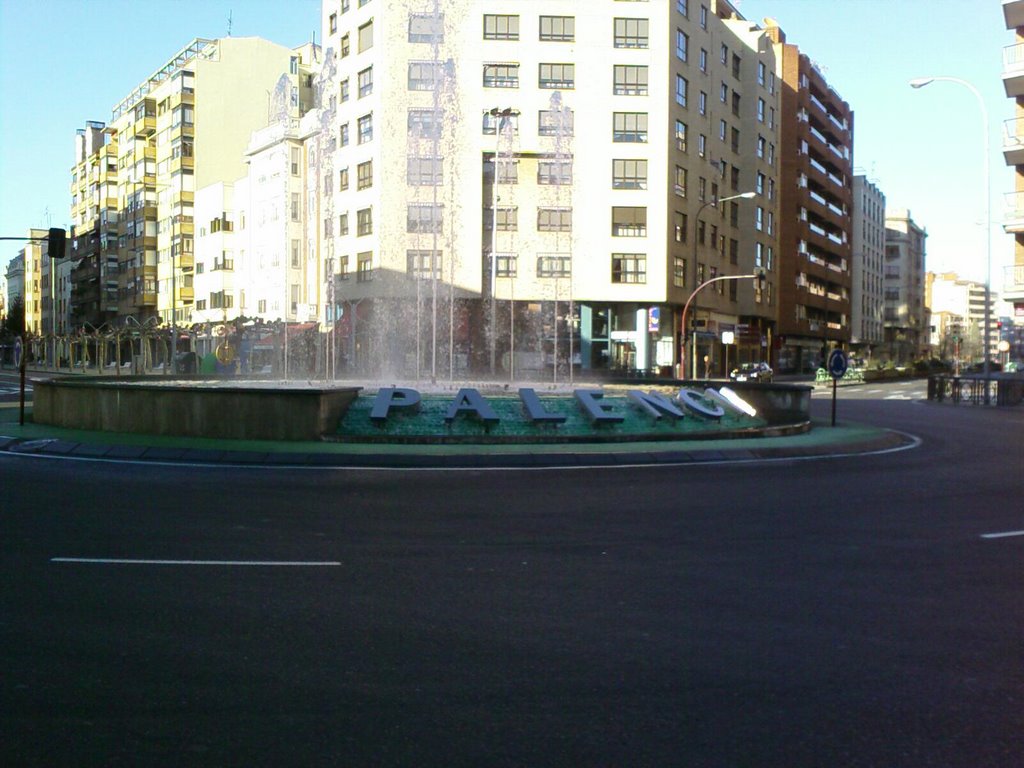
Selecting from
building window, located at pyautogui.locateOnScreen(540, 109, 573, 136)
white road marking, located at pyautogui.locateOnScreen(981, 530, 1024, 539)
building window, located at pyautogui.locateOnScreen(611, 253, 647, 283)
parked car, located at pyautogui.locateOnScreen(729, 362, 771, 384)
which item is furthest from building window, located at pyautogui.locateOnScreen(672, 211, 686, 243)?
white road marking, located at pyautogui.locateOnScreen(981, 530, 1024, 539)

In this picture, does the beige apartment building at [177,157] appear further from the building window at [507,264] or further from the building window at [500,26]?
the building window at [507,264]

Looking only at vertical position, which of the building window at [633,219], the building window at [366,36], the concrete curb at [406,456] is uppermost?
the building window at [366,36]

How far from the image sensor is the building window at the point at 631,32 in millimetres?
53812

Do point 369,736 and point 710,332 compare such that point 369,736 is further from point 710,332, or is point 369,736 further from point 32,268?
point 32,268

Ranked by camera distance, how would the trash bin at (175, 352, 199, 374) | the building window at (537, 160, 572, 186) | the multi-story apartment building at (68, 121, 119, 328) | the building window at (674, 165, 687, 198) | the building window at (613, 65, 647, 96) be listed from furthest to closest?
the multi-story apartment building at (68, 121, 119, 328) < the building window at (674, 165, 687, 198) < the building window at (613, 65, 647, 96) < the building window at (537, 160, 572, 186) < the trash bin at (175, 352, 199, 374)

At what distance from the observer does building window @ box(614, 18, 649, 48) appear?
53812 mm

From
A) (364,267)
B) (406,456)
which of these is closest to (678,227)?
(364,267)

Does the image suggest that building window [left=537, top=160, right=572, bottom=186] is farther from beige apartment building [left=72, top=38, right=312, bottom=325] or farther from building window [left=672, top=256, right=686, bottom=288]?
beige apartment building [left=72, top=38, right=312, bottom=325]

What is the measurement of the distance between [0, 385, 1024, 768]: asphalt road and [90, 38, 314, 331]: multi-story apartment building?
225ft

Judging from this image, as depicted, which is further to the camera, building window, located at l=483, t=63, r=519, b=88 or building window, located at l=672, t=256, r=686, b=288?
building window, located at l=672, t=256, r=686, b=288

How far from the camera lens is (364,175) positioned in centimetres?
5438

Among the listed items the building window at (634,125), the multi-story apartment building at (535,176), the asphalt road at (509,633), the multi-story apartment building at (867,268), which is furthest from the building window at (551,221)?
the multi-story apartment building at (867,268)

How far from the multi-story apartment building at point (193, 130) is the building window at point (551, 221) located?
27608 millimetres

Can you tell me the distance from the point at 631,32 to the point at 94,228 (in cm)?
6662
